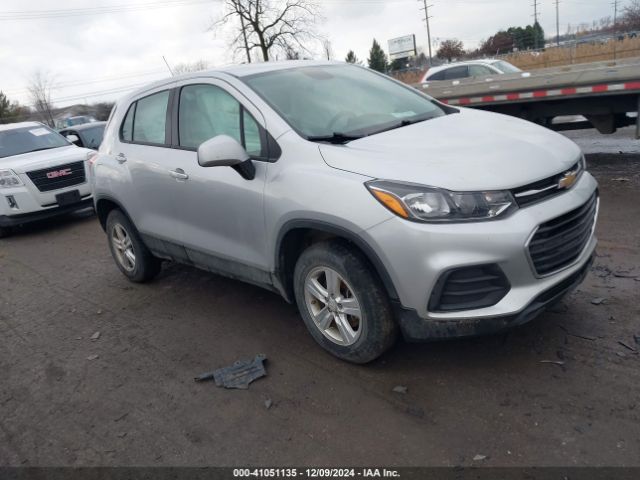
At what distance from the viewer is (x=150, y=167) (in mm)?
4312

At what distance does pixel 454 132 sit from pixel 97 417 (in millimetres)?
2765

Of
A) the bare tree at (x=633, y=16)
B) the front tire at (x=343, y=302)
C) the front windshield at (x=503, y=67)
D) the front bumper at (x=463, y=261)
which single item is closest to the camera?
the front bumper at (x=463, y=261)

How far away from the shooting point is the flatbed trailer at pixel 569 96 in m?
6.84

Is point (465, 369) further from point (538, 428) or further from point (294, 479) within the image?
point (294, 479)

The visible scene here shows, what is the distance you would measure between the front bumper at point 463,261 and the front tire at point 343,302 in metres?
0.16

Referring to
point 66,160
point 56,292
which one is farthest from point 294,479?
point 66,160

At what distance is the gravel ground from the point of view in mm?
2592

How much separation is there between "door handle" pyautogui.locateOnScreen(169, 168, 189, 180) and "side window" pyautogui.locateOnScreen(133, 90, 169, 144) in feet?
1.24

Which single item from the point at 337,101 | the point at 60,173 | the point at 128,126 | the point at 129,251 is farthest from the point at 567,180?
the point at 60,173

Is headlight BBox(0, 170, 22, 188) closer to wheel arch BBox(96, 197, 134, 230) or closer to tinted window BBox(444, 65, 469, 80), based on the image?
wheel arch BBox(96, 197, 134, 230)

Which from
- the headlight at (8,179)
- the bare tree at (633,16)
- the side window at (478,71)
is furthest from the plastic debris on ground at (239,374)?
the bare tree at (633,16)

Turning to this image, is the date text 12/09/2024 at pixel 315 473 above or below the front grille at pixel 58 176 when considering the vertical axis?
below

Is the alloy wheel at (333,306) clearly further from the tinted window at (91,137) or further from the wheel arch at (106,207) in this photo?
the tinted window at (91,137)

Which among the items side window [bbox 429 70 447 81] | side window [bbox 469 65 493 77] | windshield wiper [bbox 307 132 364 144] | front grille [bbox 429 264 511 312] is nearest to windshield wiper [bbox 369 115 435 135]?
windshield wiper [bbox 307 132 364 144]
